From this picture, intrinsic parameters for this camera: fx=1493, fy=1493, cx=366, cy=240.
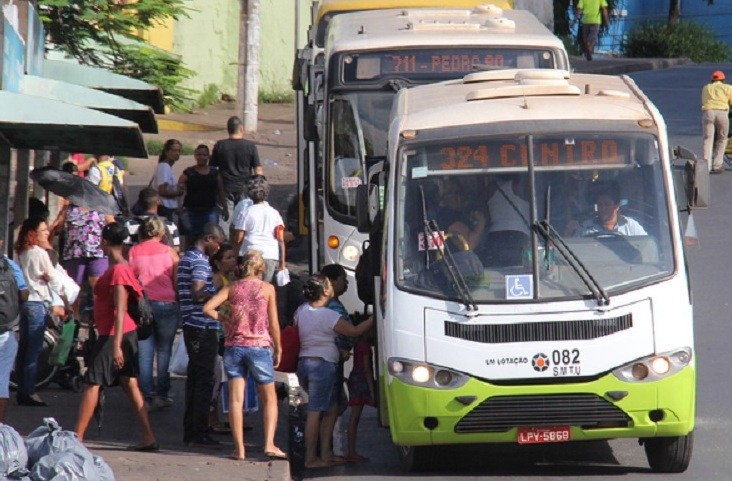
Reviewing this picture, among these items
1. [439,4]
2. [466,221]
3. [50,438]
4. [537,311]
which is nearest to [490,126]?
[466,221]

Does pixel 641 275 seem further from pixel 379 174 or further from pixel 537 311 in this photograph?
pixel 379 174

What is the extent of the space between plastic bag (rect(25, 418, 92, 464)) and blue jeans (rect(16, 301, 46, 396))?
3.04 meters

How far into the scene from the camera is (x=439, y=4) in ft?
60.8

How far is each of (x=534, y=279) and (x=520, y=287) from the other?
0.11m

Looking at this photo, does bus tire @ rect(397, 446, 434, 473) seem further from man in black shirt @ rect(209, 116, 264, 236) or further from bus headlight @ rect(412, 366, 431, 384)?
man in black shirt @ rect(209, 116, 264, 236)

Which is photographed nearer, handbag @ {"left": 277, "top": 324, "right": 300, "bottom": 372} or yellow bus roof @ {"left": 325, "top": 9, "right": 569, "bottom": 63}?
handbag @ {"left": 277, "top": 324, "right": 300, "bottom": 372}

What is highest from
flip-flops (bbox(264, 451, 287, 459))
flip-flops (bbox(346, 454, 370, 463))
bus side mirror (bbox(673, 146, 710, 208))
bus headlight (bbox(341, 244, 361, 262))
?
bus side mirror (bbox(673, 146, 710, 208))

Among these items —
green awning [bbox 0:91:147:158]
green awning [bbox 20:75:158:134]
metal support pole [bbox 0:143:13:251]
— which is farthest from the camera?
green awning [bbox 20:75:158:134]

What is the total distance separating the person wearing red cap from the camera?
23562mm

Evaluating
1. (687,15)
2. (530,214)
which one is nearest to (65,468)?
(530,214)

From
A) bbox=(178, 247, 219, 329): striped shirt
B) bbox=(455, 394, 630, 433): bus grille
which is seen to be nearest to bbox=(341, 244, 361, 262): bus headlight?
bbox=(178, 247, 219, 329): striped shirt

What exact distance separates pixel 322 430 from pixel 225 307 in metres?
1.15

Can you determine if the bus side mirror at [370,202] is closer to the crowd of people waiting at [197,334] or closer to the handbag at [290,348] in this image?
the crowd of people waiting at [197,334]

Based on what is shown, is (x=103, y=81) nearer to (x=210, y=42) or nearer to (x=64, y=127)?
(x=64, y=127)
